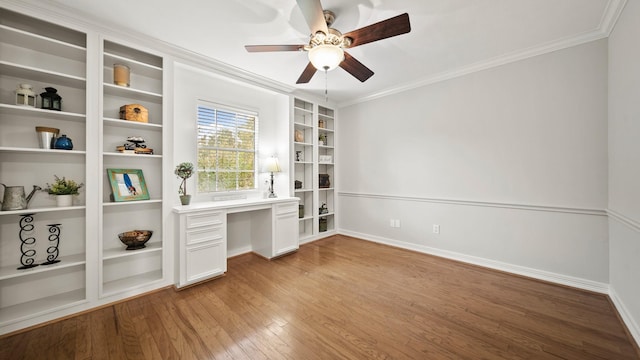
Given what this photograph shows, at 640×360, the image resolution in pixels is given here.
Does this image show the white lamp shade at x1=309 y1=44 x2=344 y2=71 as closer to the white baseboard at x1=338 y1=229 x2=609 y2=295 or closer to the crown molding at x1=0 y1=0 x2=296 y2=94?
the crown molding at x1=0 y1=0 x2=296 y2=94

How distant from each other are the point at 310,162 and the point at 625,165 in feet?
12.0

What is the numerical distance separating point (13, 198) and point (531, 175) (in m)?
5.14

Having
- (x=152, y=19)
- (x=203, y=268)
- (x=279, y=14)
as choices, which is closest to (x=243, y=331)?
(x=203, y=268)

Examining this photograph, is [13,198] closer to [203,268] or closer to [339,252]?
[203,268]

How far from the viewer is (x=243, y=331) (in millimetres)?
1896

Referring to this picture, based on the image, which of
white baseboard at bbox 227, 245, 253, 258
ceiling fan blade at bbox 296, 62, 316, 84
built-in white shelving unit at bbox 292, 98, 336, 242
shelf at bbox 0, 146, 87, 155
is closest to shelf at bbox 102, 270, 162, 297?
white baseboard at bbox 227, 245, 253, 258

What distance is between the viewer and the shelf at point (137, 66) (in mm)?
2363

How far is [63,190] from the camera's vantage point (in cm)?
213

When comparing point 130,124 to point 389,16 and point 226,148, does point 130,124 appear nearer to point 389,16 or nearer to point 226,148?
point 226,148

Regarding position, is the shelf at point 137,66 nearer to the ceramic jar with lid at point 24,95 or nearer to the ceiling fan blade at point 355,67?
the ceramic jar with lid at point 24,95

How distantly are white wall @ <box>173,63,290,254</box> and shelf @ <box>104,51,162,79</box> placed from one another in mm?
264

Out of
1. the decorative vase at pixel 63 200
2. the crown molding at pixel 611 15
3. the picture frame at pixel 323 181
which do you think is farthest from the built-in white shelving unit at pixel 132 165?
the crown molding at pixel 611 15

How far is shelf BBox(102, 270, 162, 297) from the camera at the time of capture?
7.66 feet

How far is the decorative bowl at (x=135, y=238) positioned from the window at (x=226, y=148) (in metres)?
0.89
